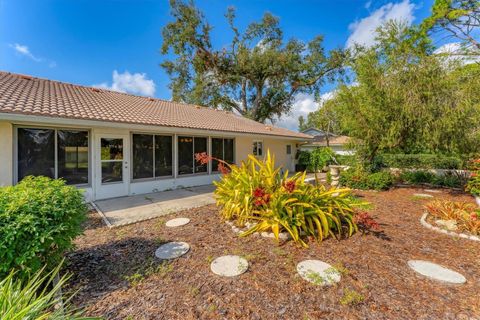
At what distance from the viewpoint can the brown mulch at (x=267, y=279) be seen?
7.61 ft

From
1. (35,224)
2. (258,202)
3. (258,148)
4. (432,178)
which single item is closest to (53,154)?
(35,224)

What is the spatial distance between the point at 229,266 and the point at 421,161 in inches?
544

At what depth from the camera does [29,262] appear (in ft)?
8.27

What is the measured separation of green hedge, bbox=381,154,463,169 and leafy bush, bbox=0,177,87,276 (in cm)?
1305

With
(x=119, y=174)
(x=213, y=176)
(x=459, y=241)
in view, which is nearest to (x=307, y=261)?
(x=459, y=241)

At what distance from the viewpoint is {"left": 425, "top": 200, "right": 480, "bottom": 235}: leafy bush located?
4320 millimetres

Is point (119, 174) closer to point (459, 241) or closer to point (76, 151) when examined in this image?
point (76, 151)

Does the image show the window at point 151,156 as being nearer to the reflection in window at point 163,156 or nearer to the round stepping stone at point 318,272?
the reflection in window at point 163,156

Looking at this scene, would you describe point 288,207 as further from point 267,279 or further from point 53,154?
point 53,154

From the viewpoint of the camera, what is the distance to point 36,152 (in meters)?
6.12

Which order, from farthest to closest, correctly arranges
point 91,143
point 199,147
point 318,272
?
point 199,147 → point 91,143 → point 318,272

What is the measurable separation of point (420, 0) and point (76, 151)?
16.1 meters

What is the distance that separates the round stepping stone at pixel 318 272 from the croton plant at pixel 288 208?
52 centimetres

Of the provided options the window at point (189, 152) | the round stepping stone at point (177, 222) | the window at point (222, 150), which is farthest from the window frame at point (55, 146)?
the window at point (222, 150)
